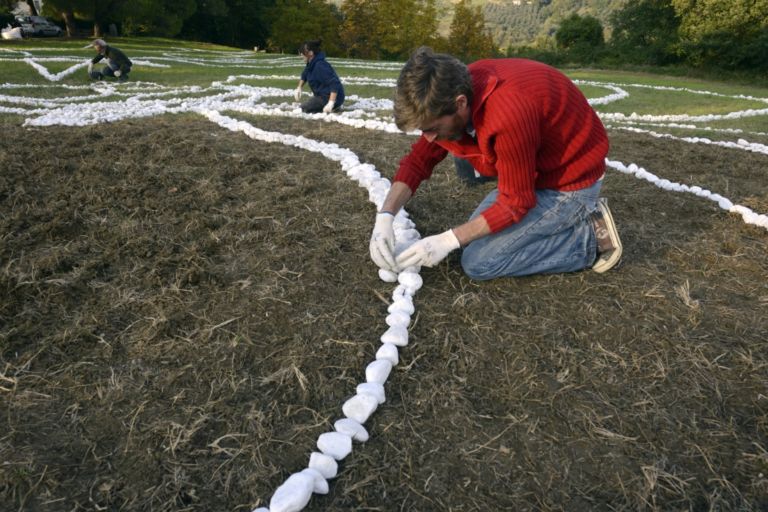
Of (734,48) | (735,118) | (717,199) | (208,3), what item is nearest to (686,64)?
(734,48)

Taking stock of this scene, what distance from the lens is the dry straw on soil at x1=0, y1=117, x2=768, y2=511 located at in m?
1.83

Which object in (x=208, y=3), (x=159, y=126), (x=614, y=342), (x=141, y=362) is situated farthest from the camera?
(x=208, y=3)

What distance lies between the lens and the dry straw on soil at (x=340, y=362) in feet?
6.02

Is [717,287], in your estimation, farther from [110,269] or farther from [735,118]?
[735,118]

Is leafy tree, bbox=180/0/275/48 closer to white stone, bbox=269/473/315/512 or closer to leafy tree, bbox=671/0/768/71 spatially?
leafy tree, bbox=671/0/768/71

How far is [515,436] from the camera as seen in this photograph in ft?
6.61

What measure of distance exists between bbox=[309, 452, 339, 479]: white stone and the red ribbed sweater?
1384 mm

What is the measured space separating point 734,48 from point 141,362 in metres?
25.9

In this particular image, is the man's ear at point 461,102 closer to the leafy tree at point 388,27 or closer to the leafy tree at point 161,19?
the leafy tree at point 161,19

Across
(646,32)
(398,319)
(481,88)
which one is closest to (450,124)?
(481,88)

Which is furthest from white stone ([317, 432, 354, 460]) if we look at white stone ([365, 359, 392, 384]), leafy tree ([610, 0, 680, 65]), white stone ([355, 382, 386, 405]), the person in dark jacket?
leafy tree ([610, 0, 680, 65])

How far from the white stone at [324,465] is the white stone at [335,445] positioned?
3 cm

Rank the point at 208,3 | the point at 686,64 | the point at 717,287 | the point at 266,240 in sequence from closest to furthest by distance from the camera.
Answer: the point at 717,287 → the point at 266,240 → the point at 686,64 → the point at 208,3

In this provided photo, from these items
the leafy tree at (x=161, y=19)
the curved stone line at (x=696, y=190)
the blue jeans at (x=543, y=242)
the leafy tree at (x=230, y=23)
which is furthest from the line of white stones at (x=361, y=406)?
the leafy tree at (x=230, y=23)
